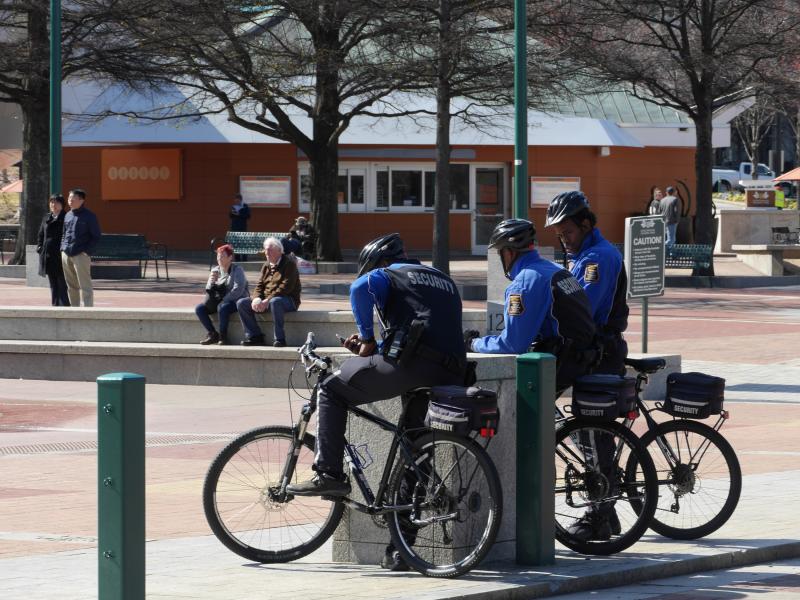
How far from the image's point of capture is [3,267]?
30.5 metres

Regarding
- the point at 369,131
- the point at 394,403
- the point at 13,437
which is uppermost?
the point at 369,131

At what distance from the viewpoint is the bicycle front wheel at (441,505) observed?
663 centimetres

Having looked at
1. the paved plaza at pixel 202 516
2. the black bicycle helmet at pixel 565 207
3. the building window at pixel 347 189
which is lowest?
the paved plaza at pixel 202 516

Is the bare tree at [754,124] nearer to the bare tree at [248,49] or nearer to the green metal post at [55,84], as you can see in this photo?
the bare tree at [248,49]

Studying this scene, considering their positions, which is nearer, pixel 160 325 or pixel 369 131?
pixel 160 325

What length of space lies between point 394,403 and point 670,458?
1.58 meters

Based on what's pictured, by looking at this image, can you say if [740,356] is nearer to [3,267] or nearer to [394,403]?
[394,403]

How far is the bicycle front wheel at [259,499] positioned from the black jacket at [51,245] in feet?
41.9

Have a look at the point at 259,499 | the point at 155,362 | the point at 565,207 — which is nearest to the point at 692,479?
the point at 565,207

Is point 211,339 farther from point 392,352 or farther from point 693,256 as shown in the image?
point 693,256

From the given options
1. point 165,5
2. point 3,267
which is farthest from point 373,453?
point 3,267

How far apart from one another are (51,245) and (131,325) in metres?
4.38

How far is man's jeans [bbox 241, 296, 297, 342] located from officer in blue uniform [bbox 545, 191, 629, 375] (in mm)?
7215

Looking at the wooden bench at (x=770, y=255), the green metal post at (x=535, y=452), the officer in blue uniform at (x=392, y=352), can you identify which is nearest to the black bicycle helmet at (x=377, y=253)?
the officer in blue uniform at (x=392, y=352)
